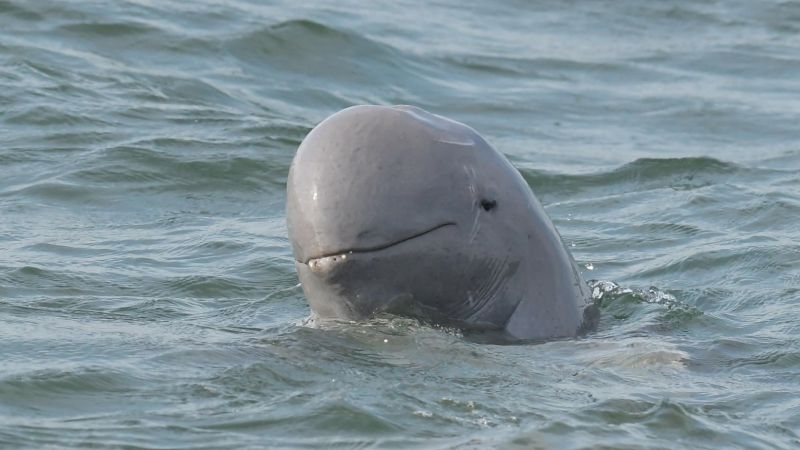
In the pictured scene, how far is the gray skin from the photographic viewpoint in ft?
19.7

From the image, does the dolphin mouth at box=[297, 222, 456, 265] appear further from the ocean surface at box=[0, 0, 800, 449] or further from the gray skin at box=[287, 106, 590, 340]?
the ocean surface at box=[0, 0, 800, 449]

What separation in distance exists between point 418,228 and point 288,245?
3.46 metres

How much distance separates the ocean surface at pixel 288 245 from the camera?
553cm

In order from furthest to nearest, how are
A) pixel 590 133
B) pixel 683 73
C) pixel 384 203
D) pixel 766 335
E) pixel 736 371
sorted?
pixel 683 73, pixel 590 133, pixel 766 335, pixel 736 371, pixel 384 203

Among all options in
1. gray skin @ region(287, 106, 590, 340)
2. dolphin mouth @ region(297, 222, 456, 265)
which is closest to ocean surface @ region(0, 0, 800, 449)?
gray skin @ region(287, 106, 590, 340)

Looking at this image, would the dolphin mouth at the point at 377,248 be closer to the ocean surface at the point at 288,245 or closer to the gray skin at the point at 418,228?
the gray skin at the point at 418,228

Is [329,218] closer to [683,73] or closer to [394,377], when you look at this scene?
[394,377]

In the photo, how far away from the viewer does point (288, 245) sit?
30.9 ft

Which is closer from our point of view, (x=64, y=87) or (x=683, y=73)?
(x=64, y=87)

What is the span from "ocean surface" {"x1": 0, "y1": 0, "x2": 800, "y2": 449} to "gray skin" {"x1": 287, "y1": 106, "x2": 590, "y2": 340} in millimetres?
148

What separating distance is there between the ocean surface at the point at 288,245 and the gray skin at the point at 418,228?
0.49 ft

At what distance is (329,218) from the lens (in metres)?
6.01

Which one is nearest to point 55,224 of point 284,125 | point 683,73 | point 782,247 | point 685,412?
point 284,125

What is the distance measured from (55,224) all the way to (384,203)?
3966 mm
